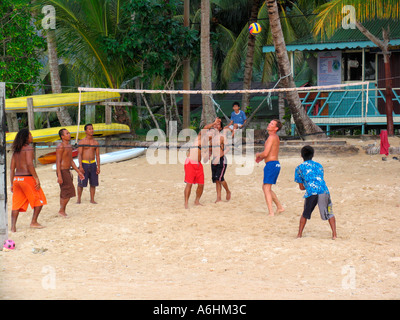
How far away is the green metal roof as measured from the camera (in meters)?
15.3

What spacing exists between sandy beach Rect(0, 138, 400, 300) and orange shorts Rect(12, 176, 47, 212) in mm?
428

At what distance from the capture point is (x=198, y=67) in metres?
26.5

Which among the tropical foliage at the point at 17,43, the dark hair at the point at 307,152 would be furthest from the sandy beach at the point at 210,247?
the tropical foliage at the point at 17,43

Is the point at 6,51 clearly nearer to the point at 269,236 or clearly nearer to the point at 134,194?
the point at 134,194

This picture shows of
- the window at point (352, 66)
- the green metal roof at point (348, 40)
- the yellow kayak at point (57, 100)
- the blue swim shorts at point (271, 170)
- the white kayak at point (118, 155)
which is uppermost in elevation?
the green metal roof at point (348, 40)

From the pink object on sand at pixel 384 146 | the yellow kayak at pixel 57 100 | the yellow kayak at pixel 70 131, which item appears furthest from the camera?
the yellow kayak at pixel 57 100

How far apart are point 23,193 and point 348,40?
34.3ft

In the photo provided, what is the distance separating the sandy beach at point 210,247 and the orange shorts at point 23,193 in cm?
43

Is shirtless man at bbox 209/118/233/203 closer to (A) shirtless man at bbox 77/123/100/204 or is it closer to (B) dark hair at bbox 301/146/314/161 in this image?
(A) shirtless man at bbox 77/123/100/204

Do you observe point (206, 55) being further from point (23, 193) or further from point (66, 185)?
point (23, 193)

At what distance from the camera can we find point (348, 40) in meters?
15.5

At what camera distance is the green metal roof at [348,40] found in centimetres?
1530

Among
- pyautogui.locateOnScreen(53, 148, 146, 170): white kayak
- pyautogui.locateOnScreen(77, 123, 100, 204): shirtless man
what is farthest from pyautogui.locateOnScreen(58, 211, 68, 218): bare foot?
pyautogui.locateOnScreen(53, 148, 146, 170): white kayak

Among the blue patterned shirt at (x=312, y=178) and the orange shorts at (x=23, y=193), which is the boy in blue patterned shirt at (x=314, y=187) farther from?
the orange shorts at (x=23, y=193)
